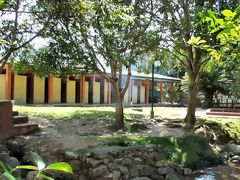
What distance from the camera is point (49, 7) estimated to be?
36.2ft

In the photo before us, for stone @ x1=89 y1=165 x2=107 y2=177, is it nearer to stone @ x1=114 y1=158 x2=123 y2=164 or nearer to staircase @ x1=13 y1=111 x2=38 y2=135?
stone @ x1=114 y1=158 x2=123 y2=164

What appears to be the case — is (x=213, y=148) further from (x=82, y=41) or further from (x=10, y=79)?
(x=10, y=79)

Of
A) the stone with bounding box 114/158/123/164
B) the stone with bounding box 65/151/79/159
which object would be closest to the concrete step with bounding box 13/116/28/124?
the stone with bounding box 65/151/79/159

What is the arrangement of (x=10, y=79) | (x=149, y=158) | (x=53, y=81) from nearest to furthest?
(x=149, y=158) → (x=10, y=79) → (x=53, y=81)

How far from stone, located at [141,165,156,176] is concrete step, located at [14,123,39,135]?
4091mm

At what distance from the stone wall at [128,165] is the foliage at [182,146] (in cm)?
61

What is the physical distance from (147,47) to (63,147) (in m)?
5.47

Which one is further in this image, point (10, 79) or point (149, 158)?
point (10, 79)

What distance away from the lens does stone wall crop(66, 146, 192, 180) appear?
31.8ft

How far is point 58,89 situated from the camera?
28.5m

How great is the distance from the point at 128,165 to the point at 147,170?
2.16 feet

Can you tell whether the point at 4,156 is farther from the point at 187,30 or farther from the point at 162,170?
the point at 187,30

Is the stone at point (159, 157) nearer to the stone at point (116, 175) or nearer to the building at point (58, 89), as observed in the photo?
the stone at point (116, 175)

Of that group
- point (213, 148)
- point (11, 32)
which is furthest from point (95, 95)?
point (11, 32)
